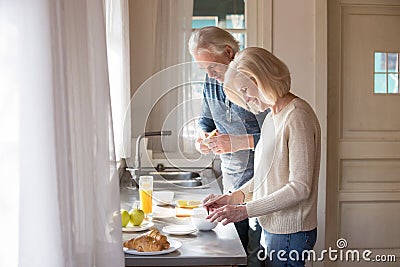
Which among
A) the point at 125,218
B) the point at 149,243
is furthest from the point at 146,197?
the point at 149,243

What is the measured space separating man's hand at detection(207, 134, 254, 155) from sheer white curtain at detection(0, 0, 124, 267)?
1119 mm

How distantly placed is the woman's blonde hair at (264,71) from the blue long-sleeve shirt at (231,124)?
0.36m

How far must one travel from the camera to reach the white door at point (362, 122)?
3.88 metres

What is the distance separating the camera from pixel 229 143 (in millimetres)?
2551

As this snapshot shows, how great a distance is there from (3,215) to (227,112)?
1.74m

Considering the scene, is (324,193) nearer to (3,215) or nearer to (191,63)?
(191,63)

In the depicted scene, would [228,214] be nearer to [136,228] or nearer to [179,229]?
[179,229]

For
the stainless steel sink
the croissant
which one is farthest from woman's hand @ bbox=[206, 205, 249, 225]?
the stainless steel sink

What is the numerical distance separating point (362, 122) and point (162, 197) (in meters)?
1.79

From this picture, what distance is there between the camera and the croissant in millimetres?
1866

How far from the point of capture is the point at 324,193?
373cm

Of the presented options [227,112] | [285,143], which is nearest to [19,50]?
[285,143]

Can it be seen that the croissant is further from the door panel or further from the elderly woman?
the door panel

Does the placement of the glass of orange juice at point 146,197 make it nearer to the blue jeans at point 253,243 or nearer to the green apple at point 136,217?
the green apple at point 136,217
